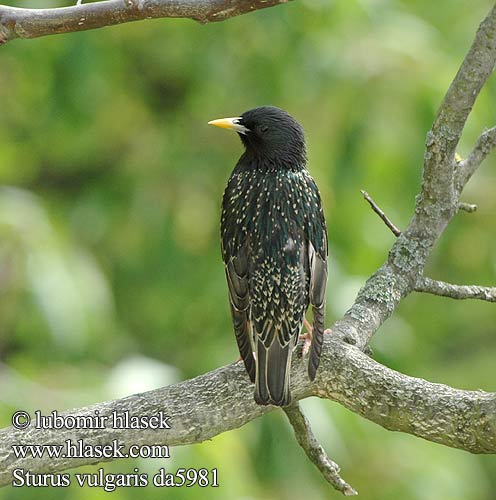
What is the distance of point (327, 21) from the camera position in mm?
6812

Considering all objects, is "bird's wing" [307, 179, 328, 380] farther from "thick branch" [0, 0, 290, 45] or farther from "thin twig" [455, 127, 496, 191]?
"thick branch" [0, 0, 290, 45]

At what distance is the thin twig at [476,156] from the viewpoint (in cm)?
404

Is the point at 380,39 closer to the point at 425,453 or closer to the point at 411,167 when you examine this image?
the point at 411,167

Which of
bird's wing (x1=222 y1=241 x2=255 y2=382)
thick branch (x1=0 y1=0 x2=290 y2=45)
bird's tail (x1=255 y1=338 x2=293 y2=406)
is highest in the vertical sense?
thick branch (x1=0 y1=0 x2=290 y2=45)

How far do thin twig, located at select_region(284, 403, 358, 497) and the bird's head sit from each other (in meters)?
1.33

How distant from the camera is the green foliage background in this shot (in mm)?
5836

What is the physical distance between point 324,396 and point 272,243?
848mm

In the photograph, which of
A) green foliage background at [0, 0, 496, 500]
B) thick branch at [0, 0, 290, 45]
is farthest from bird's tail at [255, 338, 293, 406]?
thick branch at [0, 0, 290, 45]

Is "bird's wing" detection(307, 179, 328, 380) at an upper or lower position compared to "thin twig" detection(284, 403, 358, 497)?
upper

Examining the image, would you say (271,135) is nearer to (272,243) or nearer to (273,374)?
(272,243)

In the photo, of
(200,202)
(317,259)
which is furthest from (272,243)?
(200,202)

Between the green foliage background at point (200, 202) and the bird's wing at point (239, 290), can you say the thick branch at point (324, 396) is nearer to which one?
the bird's wing at point (239, 290)

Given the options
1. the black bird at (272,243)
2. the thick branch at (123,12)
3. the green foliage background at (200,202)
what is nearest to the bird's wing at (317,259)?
the black bird at (272,243)

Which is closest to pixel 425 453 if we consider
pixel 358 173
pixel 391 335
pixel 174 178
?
pixel 391 335
